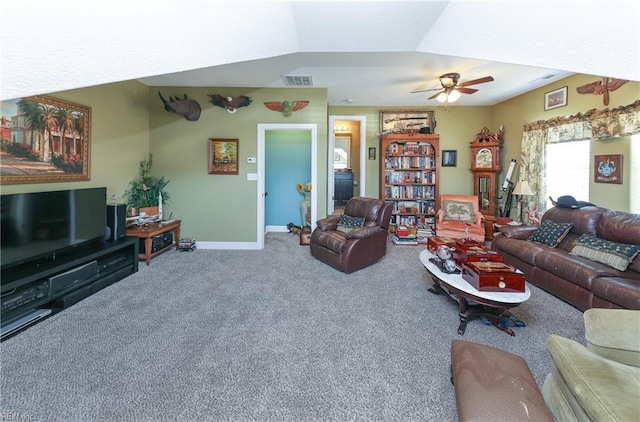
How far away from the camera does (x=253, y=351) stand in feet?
6.59

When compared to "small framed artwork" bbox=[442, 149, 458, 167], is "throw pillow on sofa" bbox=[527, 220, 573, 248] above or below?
below

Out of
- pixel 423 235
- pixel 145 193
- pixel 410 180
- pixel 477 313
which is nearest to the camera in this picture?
pixel 477 313

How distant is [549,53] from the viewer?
3.61 feet

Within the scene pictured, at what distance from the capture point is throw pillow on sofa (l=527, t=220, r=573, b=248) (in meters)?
3.25

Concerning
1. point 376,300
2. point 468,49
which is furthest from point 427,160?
point 468,49

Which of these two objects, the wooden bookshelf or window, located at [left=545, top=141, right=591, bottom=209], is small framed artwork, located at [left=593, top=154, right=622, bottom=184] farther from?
the wooden bookshelf

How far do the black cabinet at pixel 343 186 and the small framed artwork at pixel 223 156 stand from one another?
3.24 meters

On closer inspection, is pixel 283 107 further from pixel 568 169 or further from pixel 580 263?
pixel 568 169

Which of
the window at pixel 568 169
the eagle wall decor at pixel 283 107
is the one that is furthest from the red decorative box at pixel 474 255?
the eagle wall decor at pixel 283 107

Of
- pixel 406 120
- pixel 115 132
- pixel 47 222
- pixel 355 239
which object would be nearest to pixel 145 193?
pixel 115 132

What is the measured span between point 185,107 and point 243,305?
338 cm

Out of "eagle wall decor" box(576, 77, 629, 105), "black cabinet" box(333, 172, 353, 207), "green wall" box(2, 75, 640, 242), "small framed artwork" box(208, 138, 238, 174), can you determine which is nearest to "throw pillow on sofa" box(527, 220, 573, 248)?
"eagle wall decor" box(576, 77, 629, 105)

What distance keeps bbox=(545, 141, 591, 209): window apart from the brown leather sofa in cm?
75

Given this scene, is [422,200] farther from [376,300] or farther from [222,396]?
[222,396]
